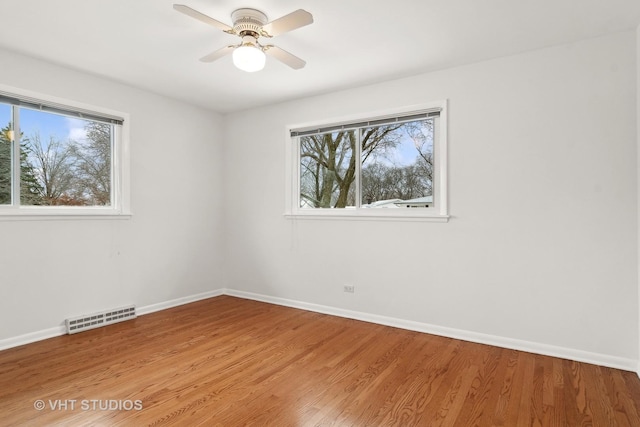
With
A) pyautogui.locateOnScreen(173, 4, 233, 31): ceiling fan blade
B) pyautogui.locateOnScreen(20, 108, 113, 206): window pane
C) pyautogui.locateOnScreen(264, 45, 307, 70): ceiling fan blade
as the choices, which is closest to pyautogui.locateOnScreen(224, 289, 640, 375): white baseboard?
pyautogui.locateOnScreen(20, 108, 113, 206): window pane

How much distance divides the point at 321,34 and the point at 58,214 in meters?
2.79

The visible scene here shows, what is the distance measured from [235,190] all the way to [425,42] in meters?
2.96

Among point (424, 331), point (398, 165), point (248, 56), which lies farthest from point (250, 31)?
point (424, 331)

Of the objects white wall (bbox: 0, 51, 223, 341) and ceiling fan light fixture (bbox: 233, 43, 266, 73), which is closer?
ceiling fan light fixture (bbox: 233, 43, 266, 73)

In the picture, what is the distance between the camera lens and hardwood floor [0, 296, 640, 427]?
6.53 feet

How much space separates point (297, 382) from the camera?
2389mm

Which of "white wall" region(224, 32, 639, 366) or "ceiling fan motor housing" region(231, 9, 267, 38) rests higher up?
"ceiling fan motor housing" region(231, 9, 267, 38)

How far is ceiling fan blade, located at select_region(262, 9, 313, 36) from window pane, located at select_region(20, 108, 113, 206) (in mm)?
2372

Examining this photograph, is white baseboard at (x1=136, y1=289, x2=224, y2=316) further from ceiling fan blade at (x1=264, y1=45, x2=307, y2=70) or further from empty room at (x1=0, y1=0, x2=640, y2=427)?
ceiling fan blade at (x1=264, y1=45, x2=307, y2=70)

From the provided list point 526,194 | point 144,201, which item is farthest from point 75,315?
point 526,194

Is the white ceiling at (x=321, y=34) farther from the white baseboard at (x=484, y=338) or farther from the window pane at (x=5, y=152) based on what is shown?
the white baseboard at (x=484, y=338)

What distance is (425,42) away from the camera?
2.80 meters

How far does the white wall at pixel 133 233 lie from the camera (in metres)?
3.06

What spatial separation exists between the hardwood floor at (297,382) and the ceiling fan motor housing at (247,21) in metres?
2.35
